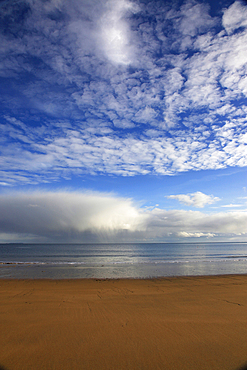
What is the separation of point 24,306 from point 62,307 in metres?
1.68

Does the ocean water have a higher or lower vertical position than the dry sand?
lower

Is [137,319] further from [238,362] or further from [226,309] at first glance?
[226,309]

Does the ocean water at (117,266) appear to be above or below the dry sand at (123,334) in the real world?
below

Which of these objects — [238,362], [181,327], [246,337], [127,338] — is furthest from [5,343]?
[246,337]

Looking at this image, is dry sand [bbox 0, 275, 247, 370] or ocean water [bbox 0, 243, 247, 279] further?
ocean water [bbox 0, 243, 247, 279]

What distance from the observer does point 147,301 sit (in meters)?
8.93

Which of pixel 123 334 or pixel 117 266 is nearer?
pixel 123 334

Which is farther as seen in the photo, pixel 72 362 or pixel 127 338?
pixel 127 338

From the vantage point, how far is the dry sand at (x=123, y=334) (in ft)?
13.8

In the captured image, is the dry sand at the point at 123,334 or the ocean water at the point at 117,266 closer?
the dry sand at the point at 123,334

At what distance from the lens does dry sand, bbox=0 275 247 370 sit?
419 cm

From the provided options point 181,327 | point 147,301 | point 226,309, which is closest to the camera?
point 181,327

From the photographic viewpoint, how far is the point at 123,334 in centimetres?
544

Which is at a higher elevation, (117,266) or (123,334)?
(123,334)
